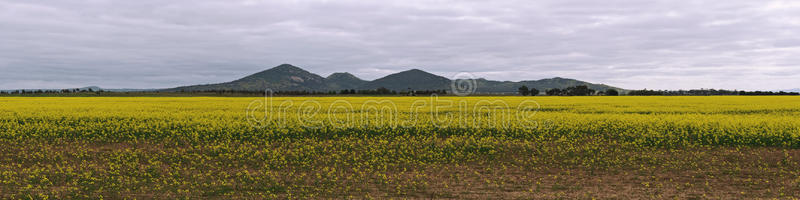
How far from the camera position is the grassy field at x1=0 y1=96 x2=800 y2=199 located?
12250 mm

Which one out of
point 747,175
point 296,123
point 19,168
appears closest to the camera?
point 747,175

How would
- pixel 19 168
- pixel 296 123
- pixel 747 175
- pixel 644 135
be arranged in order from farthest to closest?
1. pixel 296 123
2. pixel 644 135
3. pixel 19 168
4. pixel 747 175

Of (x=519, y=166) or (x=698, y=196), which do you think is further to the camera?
(x=519, y=166)

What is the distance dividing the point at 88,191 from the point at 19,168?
5.50 m

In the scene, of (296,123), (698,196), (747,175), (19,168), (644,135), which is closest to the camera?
(698,196)

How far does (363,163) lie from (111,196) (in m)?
7.47

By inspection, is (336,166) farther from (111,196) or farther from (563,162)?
(563,162)

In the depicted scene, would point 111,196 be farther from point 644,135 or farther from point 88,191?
point 644,135

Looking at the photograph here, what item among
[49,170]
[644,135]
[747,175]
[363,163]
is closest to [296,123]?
[363,163]

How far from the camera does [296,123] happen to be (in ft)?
75.3

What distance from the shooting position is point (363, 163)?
15.8 meters

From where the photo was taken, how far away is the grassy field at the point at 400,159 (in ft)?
40.2

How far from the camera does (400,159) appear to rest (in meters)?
16.0

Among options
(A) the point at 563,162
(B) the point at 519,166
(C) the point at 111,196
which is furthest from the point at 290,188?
(A) the point at 563,162
